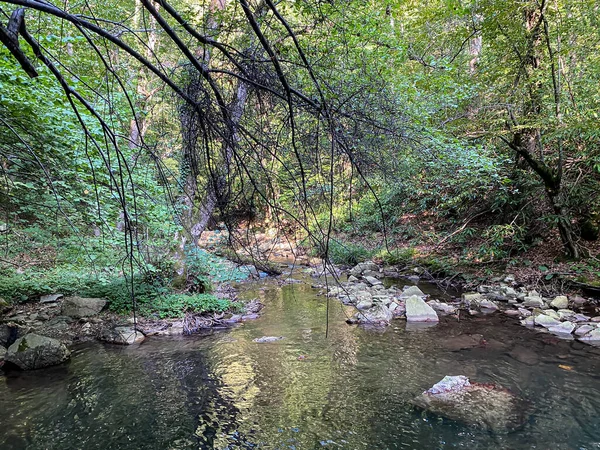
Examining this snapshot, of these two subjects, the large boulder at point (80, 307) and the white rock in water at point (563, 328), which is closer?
the white rock in water at point (563, 328)

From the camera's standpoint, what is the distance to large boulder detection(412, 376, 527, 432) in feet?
11.6

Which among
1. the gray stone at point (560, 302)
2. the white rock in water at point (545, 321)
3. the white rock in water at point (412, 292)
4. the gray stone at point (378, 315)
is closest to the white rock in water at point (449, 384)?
the gray stone at point (378, 315)

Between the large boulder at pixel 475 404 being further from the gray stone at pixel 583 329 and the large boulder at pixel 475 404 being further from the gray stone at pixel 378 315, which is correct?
the gray stone at pixel 583 329

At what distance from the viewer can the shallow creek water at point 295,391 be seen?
11.1ft

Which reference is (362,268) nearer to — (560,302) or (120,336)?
(560,302)

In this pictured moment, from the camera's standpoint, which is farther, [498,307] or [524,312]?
[498,307]

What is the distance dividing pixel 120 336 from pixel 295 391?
3.40 m

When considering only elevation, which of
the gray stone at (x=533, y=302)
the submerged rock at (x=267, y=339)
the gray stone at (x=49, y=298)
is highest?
the gray stone at (x=49, y=298)

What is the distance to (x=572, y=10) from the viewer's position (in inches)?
278

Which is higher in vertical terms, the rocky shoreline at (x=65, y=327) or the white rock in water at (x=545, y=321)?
the rocky shoreline at (x=65, y=327)

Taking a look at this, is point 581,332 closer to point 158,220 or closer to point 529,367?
point 529,367

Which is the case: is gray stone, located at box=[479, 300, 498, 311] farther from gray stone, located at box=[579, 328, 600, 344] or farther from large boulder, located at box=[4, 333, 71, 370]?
large boulder, located at box=[4, 333, 71, 370]

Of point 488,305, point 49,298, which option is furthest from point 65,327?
point 488,305

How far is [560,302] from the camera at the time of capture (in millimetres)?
6770
